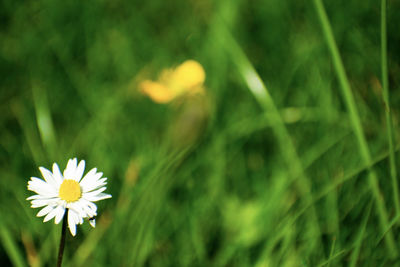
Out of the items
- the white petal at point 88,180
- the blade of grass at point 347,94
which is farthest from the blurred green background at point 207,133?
the white petal at point 88,180

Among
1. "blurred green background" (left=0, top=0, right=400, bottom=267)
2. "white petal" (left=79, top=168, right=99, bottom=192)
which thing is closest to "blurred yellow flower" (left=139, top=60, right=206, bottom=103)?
"blurred green background" (left=0, top=0, right=400, bottom=267)

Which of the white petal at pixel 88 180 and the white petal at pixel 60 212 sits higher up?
the white petal at pixel 88 180

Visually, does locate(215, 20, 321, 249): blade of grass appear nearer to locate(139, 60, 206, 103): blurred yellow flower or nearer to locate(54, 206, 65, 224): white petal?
locate(139, 60, 206, 103): blurred yellow flower

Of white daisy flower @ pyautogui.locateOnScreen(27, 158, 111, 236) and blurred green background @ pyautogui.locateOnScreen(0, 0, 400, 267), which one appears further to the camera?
blurred green background @ pyautogui.locateOnScreen(0, 0, 400, 267)

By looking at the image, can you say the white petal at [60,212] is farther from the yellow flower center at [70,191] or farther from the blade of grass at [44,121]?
the blade of grass at [44,121]

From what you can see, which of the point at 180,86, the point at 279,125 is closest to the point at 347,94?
the point at 279,125

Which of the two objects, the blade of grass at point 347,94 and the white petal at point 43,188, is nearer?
the white petal at point 43,188
